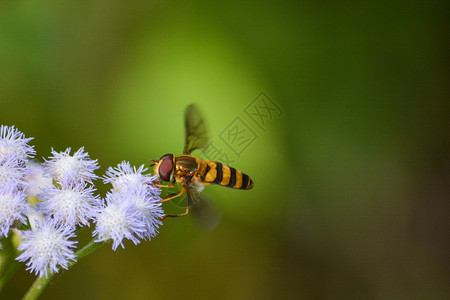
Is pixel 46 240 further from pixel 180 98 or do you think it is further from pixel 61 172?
pixel 180 98

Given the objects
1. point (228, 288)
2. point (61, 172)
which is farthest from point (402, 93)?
point (61, 172)

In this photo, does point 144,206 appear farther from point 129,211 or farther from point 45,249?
point 45,249

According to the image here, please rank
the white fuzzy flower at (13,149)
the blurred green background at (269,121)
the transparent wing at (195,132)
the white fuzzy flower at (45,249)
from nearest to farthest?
the white fuzzy flower at (45,249) → the white fuzzy flower at (13,149) → the transparent wing at (195,132) → the blurred green background at (269,121)

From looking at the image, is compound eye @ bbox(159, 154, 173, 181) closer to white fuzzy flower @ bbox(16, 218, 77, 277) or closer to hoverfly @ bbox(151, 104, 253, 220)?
hoverfly @ bbox(151, 104, 253, 220)

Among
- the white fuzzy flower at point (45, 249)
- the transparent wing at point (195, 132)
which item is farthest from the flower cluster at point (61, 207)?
the transparent wing at point (195, 132)

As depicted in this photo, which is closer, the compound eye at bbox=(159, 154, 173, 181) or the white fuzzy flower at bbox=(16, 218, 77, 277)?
the white fuzzy flower at bbox=(16, 218, 77, 277)

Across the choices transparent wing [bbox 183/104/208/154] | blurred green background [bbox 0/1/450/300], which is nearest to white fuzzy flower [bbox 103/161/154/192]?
transparent wing [bbox 183/104/208/154]

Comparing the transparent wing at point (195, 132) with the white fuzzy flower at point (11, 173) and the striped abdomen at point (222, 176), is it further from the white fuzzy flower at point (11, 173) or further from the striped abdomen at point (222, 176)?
the white fuzzy flower at point (11, 173)

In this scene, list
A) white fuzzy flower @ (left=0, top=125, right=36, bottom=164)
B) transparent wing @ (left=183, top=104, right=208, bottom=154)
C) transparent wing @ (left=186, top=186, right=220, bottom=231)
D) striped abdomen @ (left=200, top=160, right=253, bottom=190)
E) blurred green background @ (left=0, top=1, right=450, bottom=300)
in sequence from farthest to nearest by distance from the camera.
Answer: blurred green background @ (left=0, top=1, right=450, bottom=300) → transparent wing @ (left=183, top=104, right=208, bottom=154) → striped abdomen @ (left=200, top=160, right=253, bottom=190) → transparent wing @ (left=186, top=186, right=220, bottom=231) → white fuzzy flower @ (left=0, top=125, right=36, bottom=164)
